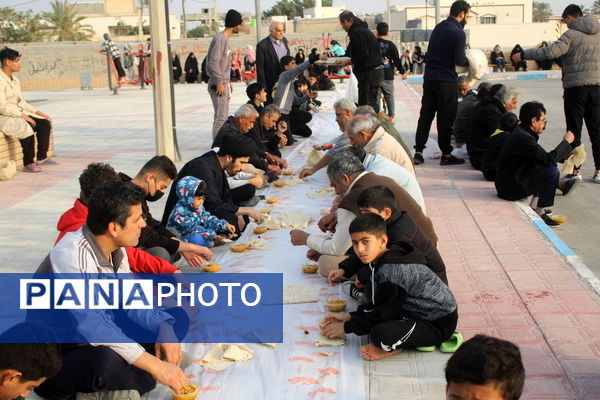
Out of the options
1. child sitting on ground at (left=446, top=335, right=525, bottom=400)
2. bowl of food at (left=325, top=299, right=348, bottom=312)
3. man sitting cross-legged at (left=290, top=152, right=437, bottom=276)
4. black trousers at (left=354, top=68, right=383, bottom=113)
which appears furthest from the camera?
black trousers at (left=354, top=68, right=383, bottom=113)

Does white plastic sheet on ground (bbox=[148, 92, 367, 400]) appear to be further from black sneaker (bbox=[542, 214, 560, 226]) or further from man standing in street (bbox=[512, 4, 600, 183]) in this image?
man standing in street (bbox=[512, 4, 600, 183])

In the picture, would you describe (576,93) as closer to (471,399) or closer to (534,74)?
(471,399)

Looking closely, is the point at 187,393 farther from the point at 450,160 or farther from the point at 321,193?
the point at 450,160

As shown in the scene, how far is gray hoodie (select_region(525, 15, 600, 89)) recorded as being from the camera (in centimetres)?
805

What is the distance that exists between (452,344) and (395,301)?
0.48m

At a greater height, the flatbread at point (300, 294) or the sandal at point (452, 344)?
the flatbread at point (300, 294)

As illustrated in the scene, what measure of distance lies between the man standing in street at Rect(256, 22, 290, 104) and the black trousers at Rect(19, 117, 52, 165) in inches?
138

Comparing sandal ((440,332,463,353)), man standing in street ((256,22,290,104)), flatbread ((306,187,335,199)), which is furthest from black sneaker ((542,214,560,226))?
man standing in street ((256,22,290,104))

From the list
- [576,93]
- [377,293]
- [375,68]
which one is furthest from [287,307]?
[375,68]

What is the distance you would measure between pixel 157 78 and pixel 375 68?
10.4 ft

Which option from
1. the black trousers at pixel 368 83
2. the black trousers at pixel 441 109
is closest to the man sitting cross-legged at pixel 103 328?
the black trousers at pixel 441 109

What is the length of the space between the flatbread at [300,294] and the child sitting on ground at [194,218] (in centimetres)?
108

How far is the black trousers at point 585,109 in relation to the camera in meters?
8.08

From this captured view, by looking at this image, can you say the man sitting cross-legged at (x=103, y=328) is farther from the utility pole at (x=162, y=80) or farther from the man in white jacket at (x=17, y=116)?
the man in white jacket at (x=17, y=116)
